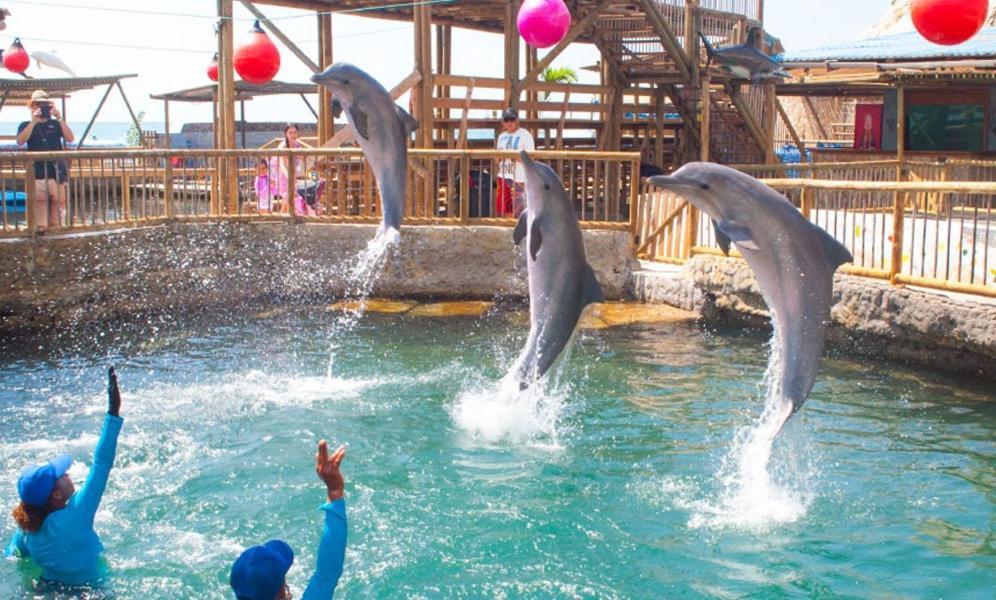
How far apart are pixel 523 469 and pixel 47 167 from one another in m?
7.66

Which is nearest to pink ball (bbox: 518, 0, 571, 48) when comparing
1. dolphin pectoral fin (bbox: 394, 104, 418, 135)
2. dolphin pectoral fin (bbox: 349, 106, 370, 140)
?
dolphin pectoral fin (bbox: 394, 104, 418, 135)

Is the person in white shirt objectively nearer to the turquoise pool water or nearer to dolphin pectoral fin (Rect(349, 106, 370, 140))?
the turquoise pool water

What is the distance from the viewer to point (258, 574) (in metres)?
3.94

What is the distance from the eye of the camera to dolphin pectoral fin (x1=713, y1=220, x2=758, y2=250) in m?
6.20

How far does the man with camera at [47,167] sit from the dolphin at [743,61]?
10097 millimetres

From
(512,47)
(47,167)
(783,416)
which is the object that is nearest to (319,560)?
(783,416)

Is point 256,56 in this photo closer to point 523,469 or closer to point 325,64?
point 325,64

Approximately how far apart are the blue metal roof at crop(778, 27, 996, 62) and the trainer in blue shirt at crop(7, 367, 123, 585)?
15.7 m

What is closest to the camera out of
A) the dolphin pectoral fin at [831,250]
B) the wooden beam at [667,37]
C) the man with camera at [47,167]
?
the dolphin pectoral fin at [831,250]

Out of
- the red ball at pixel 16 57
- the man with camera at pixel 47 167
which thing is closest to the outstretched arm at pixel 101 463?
the man with camera at pixel 47 167

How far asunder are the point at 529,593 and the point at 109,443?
234cm

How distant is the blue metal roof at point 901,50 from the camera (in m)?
17.9

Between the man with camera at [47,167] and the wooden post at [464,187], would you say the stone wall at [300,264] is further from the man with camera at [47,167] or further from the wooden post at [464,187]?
the man with camera at [47,167]

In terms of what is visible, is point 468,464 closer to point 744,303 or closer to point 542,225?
point 542,225
